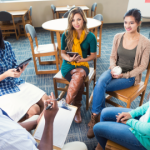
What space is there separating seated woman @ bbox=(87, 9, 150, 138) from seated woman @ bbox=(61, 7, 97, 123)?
0.26 m

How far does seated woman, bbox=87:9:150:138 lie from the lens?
1486 millimetres

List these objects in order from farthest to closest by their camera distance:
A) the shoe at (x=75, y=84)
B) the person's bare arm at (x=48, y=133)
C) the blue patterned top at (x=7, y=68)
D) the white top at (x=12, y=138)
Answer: the shoe at (x=75, y=84) < the blue patterned top at (x=7, y=68) < the person's bare arm at (x=48, y=133) < the white top at (x=12, y=138)

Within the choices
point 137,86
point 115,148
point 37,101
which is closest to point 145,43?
point 137,86

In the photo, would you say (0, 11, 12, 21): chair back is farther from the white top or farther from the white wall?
the white top

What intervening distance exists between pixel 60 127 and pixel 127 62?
105 cm

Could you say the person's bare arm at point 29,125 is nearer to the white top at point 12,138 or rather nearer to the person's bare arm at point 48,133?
the person's bare arm at point 48,133

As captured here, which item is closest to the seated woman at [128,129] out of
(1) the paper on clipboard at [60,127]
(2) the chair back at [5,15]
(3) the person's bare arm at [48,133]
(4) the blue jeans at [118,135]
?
(4) the blue jeans at [118,135]

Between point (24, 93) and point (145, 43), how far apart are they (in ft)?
4.31

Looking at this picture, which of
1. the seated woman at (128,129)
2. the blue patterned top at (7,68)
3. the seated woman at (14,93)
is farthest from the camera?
the blue patterned top at (7,68)

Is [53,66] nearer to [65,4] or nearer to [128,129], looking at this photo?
[128,129]

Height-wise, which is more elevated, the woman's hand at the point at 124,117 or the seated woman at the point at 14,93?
the seated woman at the point at 14,93

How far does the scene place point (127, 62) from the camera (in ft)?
5.39

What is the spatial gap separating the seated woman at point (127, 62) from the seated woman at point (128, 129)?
316 millimetres

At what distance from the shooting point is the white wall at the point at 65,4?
5.10 metres
